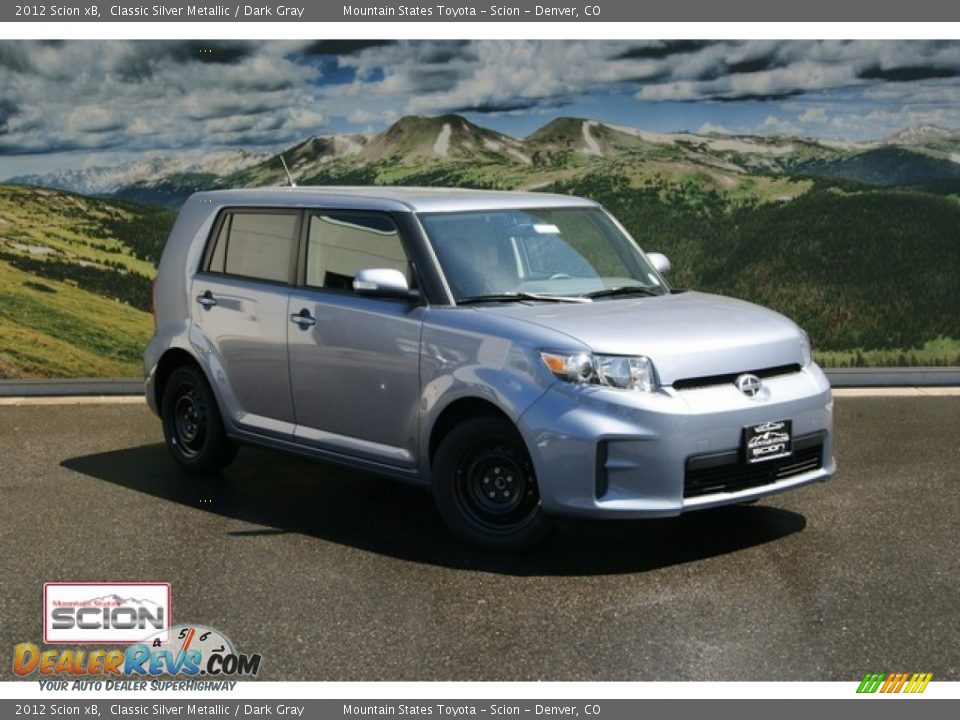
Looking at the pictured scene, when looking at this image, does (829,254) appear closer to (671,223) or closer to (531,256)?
(671,223)

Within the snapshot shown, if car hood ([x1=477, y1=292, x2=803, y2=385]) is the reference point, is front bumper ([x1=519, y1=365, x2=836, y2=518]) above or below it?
below

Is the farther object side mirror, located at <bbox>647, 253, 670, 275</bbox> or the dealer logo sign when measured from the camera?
side mirror, located at <bbox>647, 253, 670, 275</bbox>

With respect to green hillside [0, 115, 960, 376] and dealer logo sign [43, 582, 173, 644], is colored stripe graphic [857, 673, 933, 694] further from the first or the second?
green hillside [0, 115, 960, 376]

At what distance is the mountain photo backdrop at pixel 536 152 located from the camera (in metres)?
13.3

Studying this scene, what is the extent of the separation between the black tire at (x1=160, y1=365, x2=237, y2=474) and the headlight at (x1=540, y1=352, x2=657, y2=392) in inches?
111

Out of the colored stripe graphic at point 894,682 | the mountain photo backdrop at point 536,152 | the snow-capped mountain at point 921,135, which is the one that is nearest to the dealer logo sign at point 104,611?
the colored stripe graphic at point 894,682

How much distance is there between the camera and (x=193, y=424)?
357 inches

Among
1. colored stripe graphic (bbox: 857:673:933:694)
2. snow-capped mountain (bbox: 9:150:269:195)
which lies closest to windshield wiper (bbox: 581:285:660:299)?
colored stripe graphic (bbox: 857:673:933:694)

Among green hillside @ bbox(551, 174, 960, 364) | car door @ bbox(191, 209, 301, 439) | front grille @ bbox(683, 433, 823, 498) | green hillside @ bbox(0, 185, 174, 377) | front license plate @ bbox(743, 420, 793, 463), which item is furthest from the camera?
green hillside @ bbox(551, 174, 960, 364)

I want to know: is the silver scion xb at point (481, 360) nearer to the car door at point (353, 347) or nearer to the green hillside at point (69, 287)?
the car door at point (353, 347)

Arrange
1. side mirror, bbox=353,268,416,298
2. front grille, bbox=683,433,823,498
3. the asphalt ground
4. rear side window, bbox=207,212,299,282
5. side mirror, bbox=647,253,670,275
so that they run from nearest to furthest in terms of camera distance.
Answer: the asphalt ground → front grille, bbox=683,433,823,498 → side mirror, bbox=353,268,416,298 → rear side window, bbox=207,212,299,282 → side mirror, bbox=647,253,670,275

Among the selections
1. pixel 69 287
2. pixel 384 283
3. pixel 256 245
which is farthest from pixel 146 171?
pixel 384 283

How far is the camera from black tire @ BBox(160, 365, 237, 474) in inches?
347

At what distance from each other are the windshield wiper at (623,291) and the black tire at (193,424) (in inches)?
95.9
